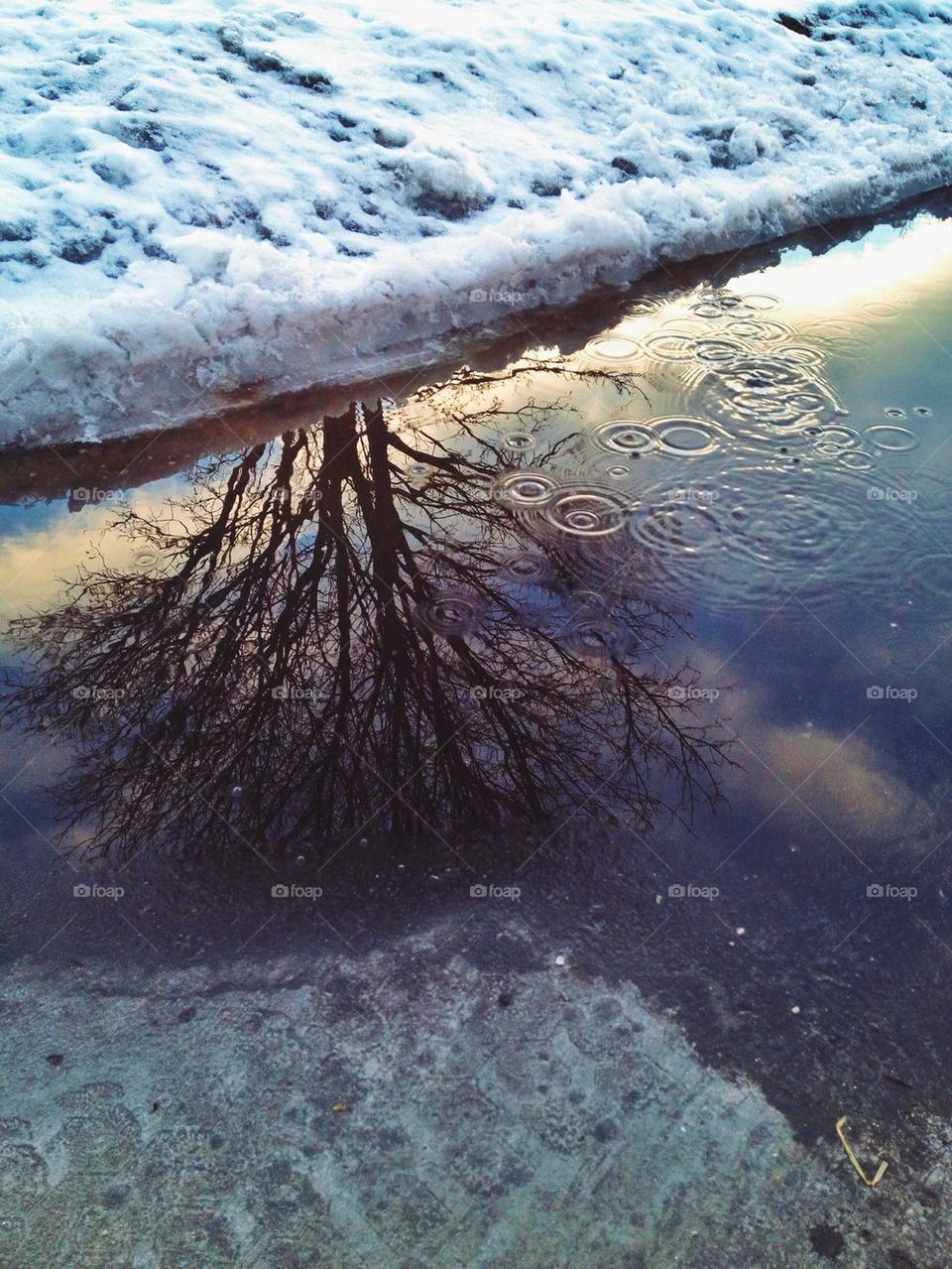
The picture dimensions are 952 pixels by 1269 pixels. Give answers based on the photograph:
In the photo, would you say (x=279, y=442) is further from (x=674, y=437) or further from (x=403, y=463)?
(x=674, y=437)

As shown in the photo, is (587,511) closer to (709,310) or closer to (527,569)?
(527,569)

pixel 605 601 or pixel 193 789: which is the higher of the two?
pixel 605 601

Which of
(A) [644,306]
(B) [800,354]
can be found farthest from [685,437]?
(A) [644,306]

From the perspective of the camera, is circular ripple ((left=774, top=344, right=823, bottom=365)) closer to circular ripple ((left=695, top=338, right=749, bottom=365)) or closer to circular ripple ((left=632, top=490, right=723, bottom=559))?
circular ripple ((left=695, top=338, right=749, bottom=365))

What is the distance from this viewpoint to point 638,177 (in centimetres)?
818

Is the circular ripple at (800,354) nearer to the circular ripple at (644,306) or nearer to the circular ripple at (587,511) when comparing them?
the circular ripple at (644,306)

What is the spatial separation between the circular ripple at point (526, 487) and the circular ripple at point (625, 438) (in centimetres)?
50

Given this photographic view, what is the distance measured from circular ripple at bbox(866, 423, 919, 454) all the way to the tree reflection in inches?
73.6

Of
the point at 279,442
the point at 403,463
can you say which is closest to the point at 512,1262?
the point at 403,463

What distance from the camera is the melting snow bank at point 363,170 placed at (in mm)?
5922

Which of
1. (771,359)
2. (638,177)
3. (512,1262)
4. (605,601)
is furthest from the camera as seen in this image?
(638,177)

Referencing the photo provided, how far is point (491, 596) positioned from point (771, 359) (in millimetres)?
3230

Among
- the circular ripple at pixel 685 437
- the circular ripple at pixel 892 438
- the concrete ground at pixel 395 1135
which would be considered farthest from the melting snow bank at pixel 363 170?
the concrete ground at pixel 395 1135

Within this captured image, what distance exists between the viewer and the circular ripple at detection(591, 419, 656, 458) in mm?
5391
